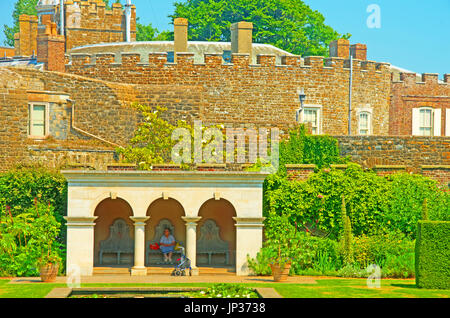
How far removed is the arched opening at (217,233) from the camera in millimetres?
32875

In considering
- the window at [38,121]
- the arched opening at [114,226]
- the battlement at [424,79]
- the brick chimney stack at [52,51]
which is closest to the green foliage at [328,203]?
the arched opening at [114,226]

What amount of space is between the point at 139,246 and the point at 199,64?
39.7 ft

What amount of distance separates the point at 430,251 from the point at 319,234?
21.3ft

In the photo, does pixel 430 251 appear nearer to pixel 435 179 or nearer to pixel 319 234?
pixel 319 234

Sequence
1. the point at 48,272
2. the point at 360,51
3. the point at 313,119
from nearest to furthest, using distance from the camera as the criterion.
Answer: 1. the point at 48,272
2. the point at 313,119
3. the point at 360,51

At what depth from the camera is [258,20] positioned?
5969cm

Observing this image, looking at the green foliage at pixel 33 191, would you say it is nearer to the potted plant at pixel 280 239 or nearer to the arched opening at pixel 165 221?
the arched opening at pixel 165 221

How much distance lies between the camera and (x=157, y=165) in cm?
3312

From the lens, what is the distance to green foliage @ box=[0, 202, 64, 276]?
3003cm

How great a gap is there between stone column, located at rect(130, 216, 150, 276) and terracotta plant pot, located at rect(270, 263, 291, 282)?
4713 millimetres

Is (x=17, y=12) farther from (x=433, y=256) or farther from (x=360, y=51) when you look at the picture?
(x=433, y=256)

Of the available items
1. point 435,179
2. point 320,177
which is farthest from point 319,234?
point 435,179

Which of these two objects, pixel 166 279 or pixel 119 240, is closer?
pixel 166 279

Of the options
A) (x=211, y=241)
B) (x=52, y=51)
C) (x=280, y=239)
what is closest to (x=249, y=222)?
(x=280, y=239)
